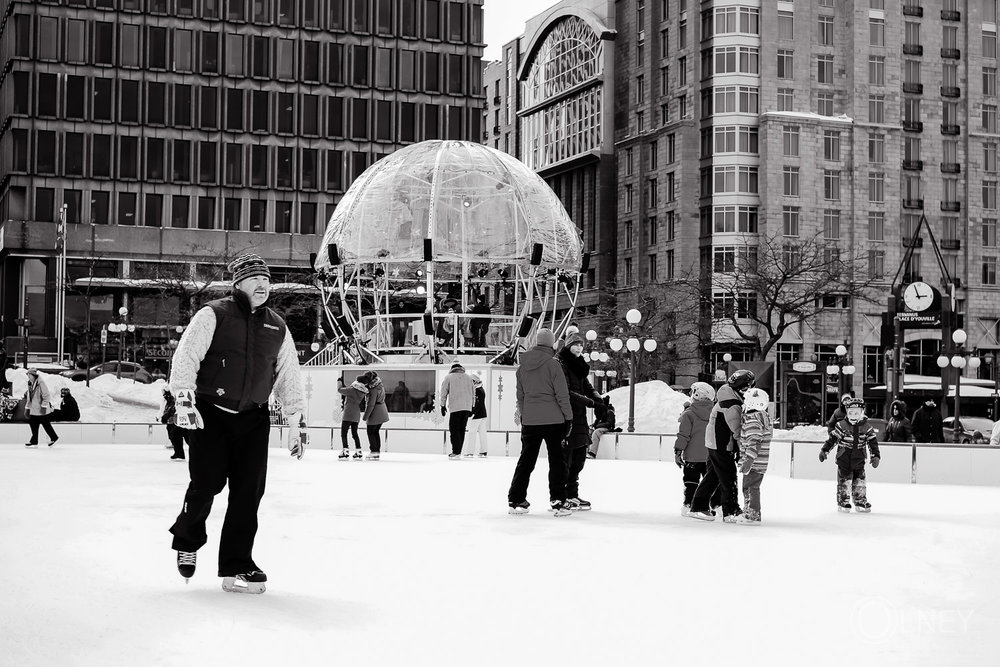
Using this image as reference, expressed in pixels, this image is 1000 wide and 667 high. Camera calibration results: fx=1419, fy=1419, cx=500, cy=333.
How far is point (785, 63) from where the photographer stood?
75.2 meters

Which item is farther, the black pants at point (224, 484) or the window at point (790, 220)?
the window at point (790, 220)

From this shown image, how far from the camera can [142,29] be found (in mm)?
76875

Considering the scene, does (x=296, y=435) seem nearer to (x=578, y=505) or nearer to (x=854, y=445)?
(x=578, y=505)

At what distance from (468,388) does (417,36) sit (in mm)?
62133

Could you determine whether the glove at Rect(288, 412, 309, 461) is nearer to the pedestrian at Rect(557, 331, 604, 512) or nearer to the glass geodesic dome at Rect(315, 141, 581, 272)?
the pedestrian at Rect(557, 331, 604, 512)

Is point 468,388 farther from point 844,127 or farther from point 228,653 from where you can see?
point 844,127

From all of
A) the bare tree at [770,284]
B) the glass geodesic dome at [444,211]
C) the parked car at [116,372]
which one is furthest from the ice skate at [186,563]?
the parked car at [116,372]

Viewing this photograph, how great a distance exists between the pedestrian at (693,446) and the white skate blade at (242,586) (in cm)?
632

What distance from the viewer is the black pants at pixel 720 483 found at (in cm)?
1222

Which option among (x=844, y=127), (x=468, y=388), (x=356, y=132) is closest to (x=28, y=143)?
→ (x=356, y=132)

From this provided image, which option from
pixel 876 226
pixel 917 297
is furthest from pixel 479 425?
pixel 876 226

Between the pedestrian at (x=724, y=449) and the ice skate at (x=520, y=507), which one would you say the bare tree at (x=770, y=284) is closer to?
the pedestrian at (x=724, y=449)

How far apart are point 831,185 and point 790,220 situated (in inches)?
125

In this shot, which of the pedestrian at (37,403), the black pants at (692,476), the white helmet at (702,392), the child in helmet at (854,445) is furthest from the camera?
the pedestrian at (37,403)
